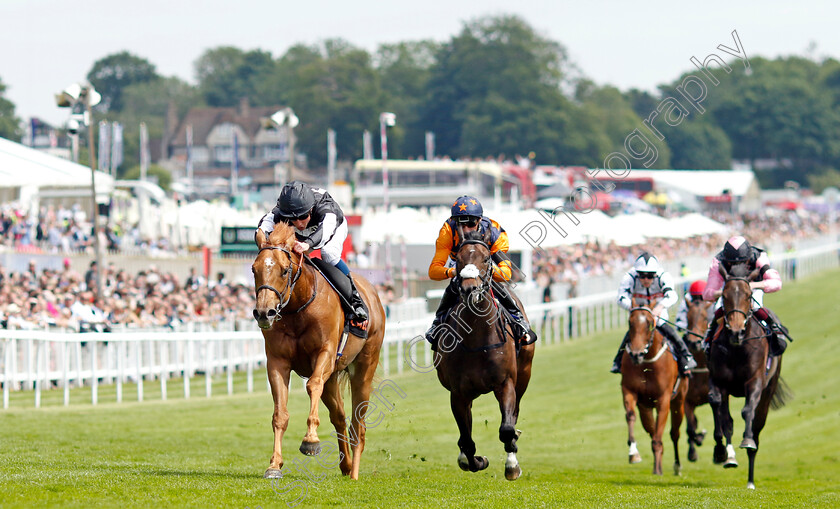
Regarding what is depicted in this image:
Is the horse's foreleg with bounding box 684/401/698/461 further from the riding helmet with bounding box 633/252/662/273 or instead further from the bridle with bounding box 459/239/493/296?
the bridle with bounding box 459/239/493/296

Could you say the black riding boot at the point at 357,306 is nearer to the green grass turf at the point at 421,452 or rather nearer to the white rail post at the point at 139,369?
the green grass turf at the point at 421,452

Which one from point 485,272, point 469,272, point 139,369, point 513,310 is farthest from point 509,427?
point 139,369

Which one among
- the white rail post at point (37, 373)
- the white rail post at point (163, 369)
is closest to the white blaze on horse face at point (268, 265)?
the white rail post at point (37, 373)

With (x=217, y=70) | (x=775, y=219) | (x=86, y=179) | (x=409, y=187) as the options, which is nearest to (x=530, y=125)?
(x=409, y=187)

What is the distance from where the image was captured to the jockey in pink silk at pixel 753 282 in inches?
444

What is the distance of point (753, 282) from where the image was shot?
1141cm

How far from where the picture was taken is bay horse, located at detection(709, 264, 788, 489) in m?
11.0

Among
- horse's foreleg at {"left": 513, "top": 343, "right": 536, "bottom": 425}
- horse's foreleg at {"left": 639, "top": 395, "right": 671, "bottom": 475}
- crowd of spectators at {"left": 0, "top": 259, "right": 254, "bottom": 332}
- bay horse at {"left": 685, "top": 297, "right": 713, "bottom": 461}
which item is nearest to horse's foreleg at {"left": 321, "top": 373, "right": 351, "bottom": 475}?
horse's foreleg at {"left": 513, "top": 343, "right": 536, "bottom": 425}

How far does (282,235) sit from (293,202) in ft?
1.39

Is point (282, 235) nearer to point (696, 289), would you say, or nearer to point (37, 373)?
point (696, 289)

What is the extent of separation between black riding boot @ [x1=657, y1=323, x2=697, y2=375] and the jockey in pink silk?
91 cm

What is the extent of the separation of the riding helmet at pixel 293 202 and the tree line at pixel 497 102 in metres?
79.8

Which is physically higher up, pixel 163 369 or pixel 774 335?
pixel 774 335

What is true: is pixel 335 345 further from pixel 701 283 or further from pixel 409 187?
pixel 409 187
